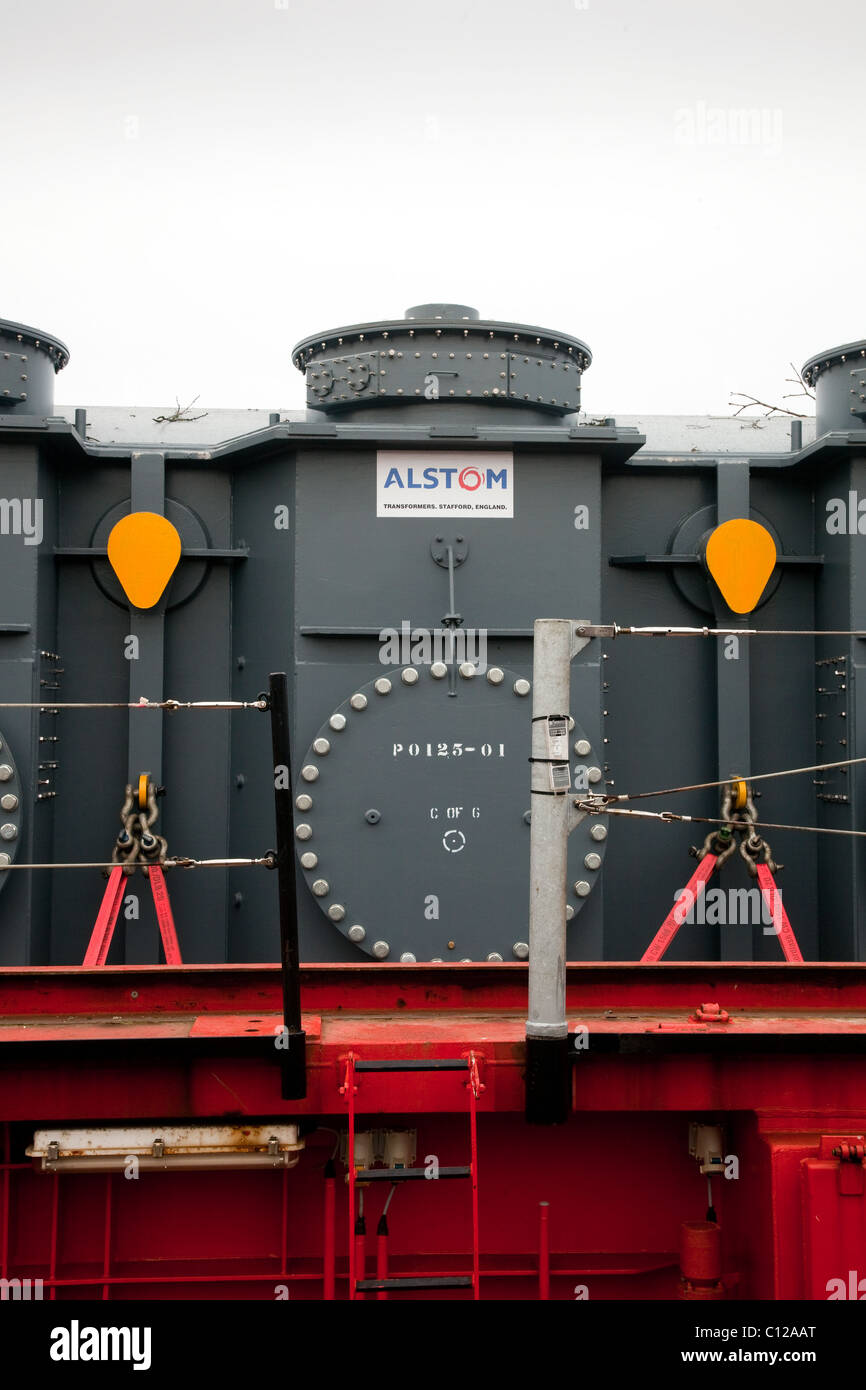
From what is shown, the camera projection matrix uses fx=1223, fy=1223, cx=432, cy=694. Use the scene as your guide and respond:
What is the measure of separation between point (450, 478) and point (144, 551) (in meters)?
1.74

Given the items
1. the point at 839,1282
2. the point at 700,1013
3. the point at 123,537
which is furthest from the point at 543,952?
the point at 123,537

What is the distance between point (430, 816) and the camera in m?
6.47

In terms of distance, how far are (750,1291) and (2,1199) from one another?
2318 mm

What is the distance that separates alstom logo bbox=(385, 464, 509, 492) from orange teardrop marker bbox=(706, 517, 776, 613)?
1.30 meters

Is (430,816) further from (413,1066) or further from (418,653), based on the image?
(413,1066)

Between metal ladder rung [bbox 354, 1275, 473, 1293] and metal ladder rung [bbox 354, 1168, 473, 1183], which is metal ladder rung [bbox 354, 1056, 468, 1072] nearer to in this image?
metal ladder rung [bbox 354, 1168, 473, 1183]

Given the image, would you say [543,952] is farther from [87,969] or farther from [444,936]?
[444,936]

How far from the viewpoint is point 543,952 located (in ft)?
11.7

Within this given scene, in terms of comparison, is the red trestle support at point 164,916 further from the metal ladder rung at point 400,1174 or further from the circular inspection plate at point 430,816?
the metal ladder rung at point 400,1174

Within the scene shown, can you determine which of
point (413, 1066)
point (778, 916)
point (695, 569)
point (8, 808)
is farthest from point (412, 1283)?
point (695, 569)

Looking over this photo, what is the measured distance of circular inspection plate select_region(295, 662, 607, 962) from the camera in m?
6.41

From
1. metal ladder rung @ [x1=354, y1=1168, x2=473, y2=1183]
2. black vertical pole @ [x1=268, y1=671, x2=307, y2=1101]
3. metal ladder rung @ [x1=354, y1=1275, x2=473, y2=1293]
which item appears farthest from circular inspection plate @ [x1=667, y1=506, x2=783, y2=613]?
metal ladder rung @ [x1=354, y1=1275, x2=473, y2=1293]

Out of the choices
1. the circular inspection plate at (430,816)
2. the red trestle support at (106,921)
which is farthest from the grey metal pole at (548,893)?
the red trestle support at (106,921)

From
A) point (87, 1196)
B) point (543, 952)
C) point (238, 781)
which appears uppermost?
point (238, 781)
